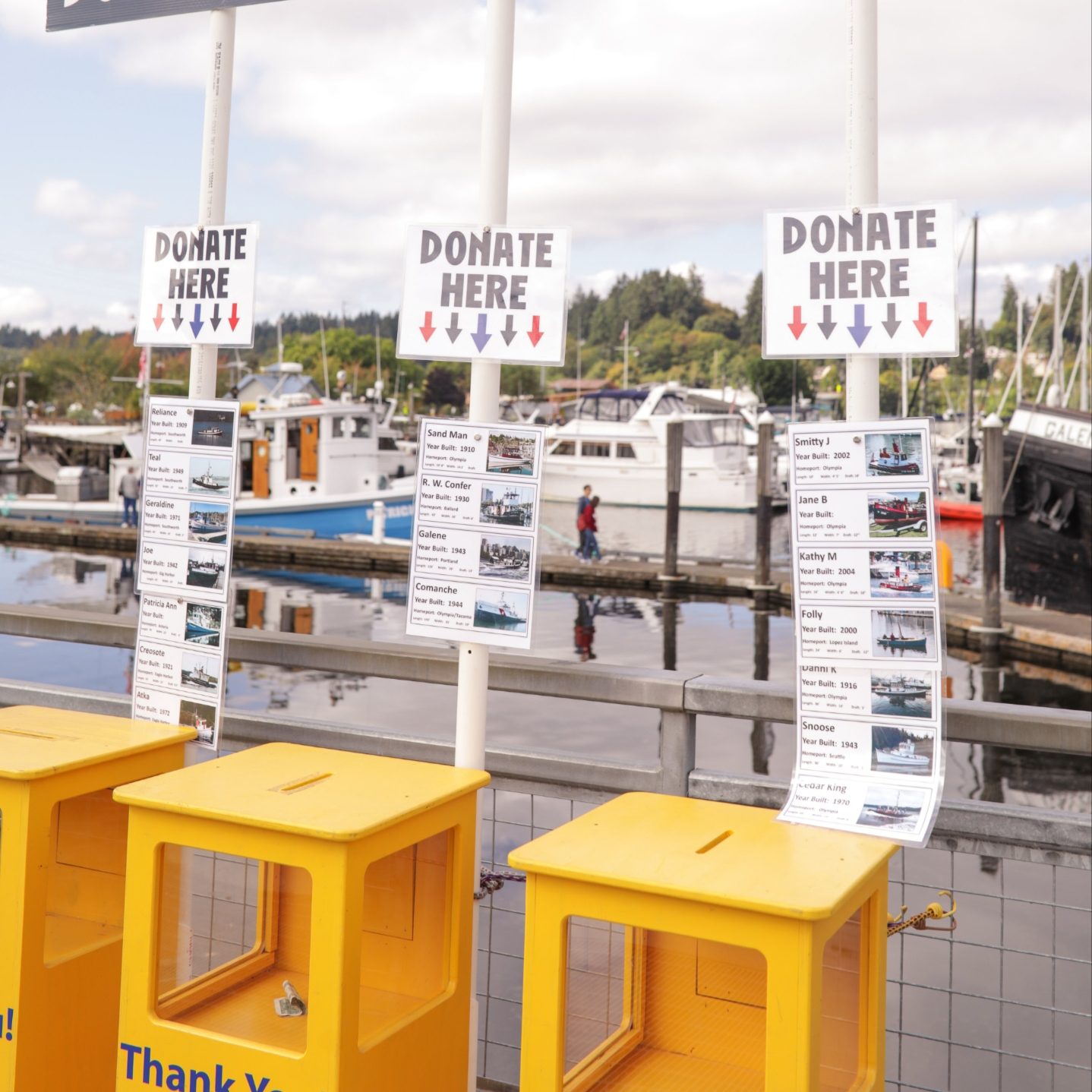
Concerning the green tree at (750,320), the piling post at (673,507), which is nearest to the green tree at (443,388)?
the green tree at (750,320)

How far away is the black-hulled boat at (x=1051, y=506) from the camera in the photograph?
19.4 m

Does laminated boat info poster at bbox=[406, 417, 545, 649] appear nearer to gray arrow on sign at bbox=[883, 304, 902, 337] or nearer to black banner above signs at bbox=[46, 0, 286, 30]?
gray arrow on sign at bbox=[883, 304, 902, 337]

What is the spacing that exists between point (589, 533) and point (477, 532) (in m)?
21.8

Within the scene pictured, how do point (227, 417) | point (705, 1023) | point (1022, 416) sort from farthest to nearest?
1. point (1022, 416)
2. point (227, 417)
3. point (705, 1023)

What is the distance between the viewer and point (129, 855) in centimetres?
259

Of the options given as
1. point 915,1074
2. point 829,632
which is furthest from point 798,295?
point 915,1074

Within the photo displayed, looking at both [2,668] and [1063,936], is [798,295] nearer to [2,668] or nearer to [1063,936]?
[1063,936]

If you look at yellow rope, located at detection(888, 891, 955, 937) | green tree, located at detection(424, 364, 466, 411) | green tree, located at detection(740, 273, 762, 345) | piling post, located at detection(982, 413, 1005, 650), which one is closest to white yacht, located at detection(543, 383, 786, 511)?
piling post, located at detection(982, 413, 1005, 650)

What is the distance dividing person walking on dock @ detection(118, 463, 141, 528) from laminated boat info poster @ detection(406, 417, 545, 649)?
95.8 ft

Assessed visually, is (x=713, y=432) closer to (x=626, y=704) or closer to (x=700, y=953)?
(x=626, y=704)

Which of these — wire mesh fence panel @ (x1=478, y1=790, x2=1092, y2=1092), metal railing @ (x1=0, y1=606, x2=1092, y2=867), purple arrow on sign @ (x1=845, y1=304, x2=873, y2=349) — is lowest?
wire mesh fence panel @ (x1=478, y1=790, x2=1092, y2=1092)

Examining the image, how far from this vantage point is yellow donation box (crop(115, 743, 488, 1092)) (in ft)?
7.89

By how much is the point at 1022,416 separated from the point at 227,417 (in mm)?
18861

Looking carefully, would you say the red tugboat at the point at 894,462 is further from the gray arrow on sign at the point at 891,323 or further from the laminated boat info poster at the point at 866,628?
the gray arrow on sign at the point at 891,323
